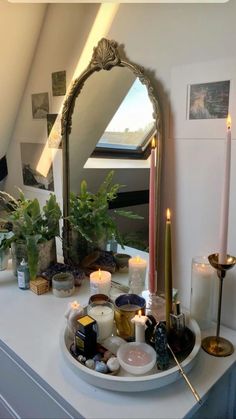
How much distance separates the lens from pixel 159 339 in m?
0.70

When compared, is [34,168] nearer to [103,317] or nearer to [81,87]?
[81,87]

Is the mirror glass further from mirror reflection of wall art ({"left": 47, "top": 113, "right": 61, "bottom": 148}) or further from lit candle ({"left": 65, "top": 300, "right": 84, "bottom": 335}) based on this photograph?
lit candle ({"left": 65, "top": 300, "right": 84, "bottom": 335})

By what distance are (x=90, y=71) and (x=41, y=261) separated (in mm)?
689

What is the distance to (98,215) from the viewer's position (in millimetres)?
1124

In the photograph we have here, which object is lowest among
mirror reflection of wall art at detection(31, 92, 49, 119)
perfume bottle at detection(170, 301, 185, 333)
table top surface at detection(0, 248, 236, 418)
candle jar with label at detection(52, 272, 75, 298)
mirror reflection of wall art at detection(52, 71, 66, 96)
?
table top surface at detection(0, 248, 236, 418)

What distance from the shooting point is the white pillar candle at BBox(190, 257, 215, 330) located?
0.84m

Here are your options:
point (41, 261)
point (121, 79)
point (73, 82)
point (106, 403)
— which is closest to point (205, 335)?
point (106, 403)

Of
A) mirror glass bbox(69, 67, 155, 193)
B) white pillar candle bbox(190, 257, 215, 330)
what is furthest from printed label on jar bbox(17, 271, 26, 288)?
white pillar candle bbox(190, 257, 215, 330)

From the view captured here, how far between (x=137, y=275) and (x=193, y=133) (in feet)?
1.56

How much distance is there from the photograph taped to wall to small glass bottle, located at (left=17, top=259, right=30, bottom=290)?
649 millimetres

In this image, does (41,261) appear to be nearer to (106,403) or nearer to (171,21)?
(106,403)

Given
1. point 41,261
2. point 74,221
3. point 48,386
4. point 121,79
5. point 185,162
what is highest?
point 121,79

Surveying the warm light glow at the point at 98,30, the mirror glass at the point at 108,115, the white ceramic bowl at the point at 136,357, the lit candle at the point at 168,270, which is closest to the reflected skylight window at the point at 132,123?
the mirror glass at the point at 108,115

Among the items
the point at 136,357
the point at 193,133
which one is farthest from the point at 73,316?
the point at 193,133
